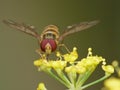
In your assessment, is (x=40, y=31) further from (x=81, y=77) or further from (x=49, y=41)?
(x=81, y=77)

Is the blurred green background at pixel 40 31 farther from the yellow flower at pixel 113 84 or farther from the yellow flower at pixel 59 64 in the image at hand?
the yellow flower at pixel 113 84

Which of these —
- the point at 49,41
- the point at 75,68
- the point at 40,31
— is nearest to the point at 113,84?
the point at 75,68

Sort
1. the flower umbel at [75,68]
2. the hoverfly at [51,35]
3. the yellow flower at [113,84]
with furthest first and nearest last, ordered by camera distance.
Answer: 1. the hoverfly at [51,35]
2. the flower umbel at [75,68]
3. the yellow flower at [113,84]

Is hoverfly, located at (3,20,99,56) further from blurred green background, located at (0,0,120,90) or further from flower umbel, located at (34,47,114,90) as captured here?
blurred green background, located at (0,0,120,90)

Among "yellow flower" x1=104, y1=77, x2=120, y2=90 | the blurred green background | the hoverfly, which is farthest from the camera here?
the blurred green background

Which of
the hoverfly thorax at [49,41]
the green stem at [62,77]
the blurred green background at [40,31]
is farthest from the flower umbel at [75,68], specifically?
the blurred green background at [40,31]


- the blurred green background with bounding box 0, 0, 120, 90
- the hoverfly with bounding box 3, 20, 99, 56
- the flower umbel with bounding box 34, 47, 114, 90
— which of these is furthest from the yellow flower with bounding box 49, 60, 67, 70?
the blurred green background with bounding box 0, 0, 120, 90

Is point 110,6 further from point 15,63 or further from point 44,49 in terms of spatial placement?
point 44,49
